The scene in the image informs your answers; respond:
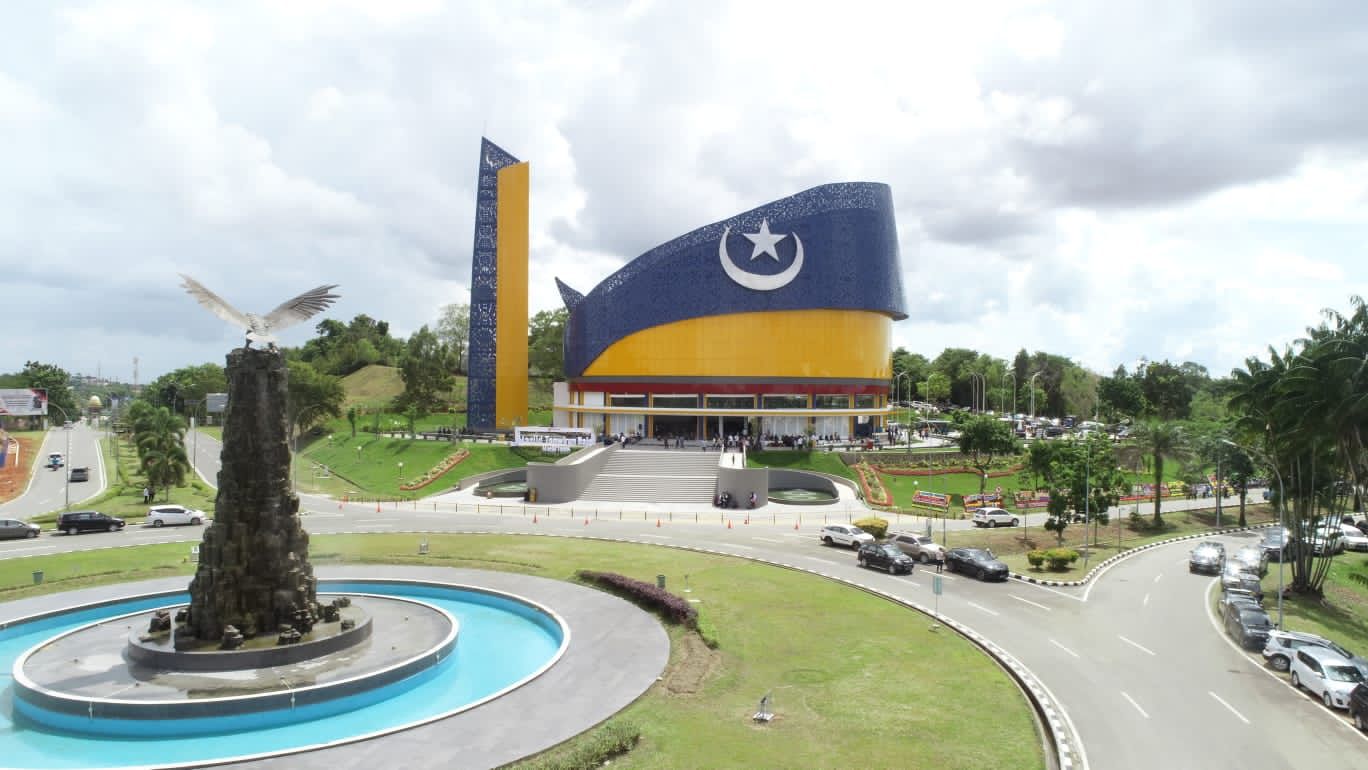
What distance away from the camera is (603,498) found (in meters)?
53.2

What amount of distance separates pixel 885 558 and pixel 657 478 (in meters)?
25.8

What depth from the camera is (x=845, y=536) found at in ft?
122

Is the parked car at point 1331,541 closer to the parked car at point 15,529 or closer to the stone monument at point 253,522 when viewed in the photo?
the stone monument at point 253,522

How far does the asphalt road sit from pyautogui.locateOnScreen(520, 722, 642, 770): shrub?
896cm

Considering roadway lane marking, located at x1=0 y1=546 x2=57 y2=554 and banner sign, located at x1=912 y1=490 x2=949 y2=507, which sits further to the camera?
banner sign, located at x1=912 y1=490 x2=949 y2=507

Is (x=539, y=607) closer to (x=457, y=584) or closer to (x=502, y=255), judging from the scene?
(x=457, y=584)

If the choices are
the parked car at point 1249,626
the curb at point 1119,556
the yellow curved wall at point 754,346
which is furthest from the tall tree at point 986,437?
the parked car at point 1249,626

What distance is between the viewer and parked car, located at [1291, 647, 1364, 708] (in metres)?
18.7

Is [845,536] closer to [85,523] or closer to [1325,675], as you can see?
[1325,675]

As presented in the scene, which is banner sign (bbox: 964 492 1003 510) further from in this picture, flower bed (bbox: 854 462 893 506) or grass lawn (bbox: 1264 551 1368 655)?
grass lawn (bbox: 1264 551 1368 655)

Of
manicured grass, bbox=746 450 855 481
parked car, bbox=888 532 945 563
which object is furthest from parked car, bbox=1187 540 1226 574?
manicured grass, bbox=746 450 855 481

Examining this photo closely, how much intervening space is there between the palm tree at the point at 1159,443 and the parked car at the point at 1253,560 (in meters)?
10.6

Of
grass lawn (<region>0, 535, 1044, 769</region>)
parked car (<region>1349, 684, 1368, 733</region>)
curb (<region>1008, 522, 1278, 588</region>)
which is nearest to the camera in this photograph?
grass lawn (<region>0, 535, 1044, 769</region>)

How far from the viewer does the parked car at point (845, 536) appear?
3662 centimetres
